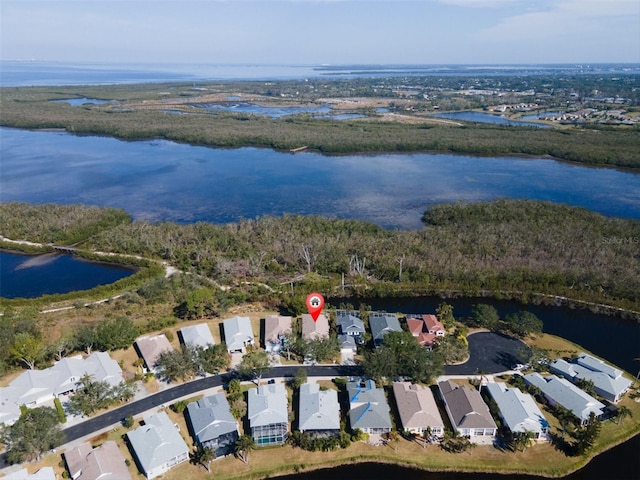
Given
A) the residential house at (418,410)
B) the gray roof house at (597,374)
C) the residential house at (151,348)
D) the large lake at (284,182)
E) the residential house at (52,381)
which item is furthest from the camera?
the large lake at (284,182)

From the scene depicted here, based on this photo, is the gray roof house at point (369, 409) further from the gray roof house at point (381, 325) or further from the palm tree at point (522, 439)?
the palm tree at point (522, 439)

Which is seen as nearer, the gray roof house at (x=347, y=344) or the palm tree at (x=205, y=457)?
the palm tree at (x=205, y=457)

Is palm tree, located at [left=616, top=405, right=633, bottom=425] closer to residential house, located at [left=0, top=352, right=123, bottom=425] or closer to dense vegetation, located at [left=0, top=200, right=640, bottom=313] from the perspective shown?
dense vegetation, located at [left=0, top=200, right=640, bottom=313]

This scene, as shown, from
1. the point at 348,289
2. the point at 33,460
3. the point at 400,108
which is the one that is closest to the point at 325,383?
the point at 348,289

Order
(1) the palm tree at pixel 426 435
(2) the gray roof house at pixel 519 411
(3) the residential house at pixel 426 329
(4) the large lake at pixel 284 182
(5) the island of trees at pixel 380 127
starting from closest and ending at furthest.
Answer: (1) the palm tree at pixel 426 435, (2) the gray roof house at pixel 519 411, (3) the residential house at pixel 426 329, (4) the large lake at pixel 284 182, (5) the island of trees at pixel 380 127

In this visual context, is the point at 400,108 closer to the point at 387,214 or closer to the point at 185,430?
the point at 387,214

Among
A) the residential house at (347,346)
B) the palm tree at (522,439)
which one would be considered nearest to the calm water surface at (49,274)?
the residential house at (347,346)

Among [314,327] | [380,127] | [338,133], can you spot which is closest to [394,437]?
[314,327]
